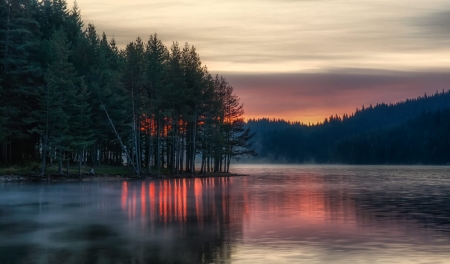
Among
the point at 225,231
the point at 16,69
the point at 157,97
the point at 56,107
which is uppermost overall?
the point at 16,69

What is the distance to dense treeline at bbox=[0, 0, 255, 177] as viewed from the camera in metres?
82.7

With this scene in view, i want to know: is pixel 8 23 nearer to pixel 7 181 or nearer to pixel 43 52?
pixel 43 52

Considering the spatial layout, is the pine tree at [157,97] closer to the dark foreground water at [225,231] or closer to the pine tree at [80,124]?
the pine tree at [80,124]

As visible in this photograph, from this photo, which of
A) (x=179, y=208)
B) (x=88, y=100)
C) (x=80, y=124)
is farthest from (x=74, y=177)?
(x=179, y=208)

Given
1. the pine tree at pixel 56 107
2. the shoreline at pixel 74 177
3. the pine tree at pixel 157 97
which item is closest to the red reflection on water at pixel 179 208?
the shoreline at pixel 74 177

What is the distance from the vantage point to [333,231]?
2723 centimetres

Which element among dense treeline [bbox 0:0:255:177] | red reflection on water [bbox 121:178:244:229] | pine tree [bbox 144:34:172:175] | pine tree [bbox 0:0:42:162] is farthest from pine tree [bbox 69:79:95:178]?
red reflection on water [bbox 121:178:244:229]

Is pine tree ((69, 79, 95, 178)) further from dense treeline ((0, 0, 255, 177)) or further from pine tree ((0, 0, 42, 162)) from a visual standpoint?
pine tree ((0, 0, 42, 162))

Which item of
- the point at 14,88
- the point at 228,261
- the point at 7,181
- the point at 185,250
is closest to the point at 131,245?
the point at 185,250

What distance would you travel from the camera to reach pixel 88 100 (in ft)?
317

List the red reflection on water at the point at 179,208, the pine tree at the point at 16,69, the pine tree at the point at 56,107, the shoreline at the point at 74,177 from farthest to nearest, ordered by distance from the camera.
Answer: the pine tree at the point at 16,69 → the pine tree at the point at 56,107 → the shoreline at the point at 74,177 → the red reflection on water at the point at 179,208

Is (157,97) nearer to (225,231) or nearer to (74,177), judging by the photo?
(74,177)

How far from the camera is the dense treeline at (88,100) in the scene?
271ft

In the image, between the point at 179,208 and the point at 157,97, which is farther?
the point at 157,97
